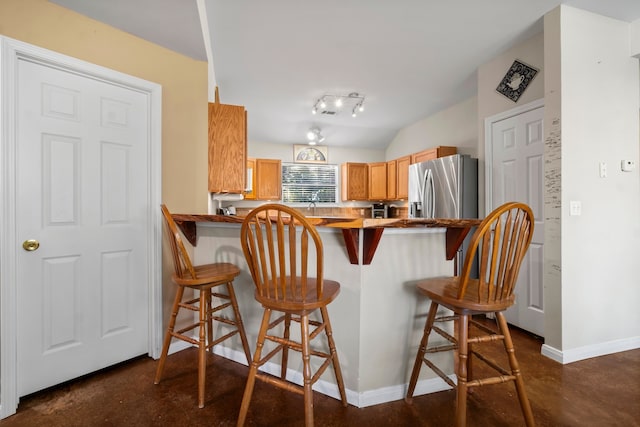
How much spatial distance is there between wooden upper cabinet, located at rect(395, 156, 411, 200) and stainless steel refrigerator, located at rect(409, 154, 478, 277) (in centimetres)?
101

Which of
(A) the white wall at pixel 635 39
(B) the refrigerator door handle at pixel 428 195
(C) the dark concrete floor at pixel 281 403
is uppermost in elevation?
(A) the white wall at pixel 635 39

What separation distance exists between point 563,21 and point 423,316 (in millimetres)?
2336

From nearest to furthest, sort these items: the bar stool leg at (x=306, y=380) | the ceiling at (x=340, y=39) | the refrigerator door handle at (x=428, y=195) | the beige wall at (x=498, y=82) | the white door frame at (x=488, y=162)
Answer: the bar stool leg at (x=306, y=380)
the ceiling at (x=340, y=39)
the beige wall at (x=498, y=82)
the white door frame at (x=488, y=162)
the refrigerator door handle at (x=428, y=195)

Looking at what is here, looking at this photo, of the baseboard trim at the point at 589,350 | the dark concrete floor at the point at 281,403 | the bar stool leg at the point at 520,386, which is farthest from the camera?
the baseboard trim at the point at 589,350

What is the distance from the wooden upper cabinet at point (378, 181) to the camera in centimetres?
534

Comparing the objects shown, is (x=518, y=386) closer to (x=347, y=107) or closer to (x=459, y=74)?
(x=459, y=74)

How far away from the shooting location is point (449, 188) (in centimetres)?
314

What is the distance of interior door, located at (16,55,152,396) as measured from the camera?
1.62 metres

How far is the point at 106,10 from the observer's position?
1.74m

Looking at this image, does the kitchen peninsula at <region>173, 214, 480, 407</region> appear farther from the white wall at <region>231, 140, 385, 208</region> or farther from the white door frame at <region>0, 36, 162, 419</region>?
the white wall at <region>231, 140, 385, 208</region>

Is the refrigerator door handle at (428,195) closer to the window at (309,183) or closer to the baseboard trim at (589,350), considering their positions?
the baseboard trim at (589,350)

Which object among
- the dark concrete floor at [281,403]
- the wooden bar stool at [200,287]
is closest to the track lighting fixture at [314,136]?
the wooden bar stool at [200,287]

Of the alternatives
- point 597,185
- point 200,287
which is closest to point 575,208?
point 597,185

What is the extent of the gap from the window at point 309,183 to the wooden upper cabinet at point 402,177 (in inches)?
52.5
